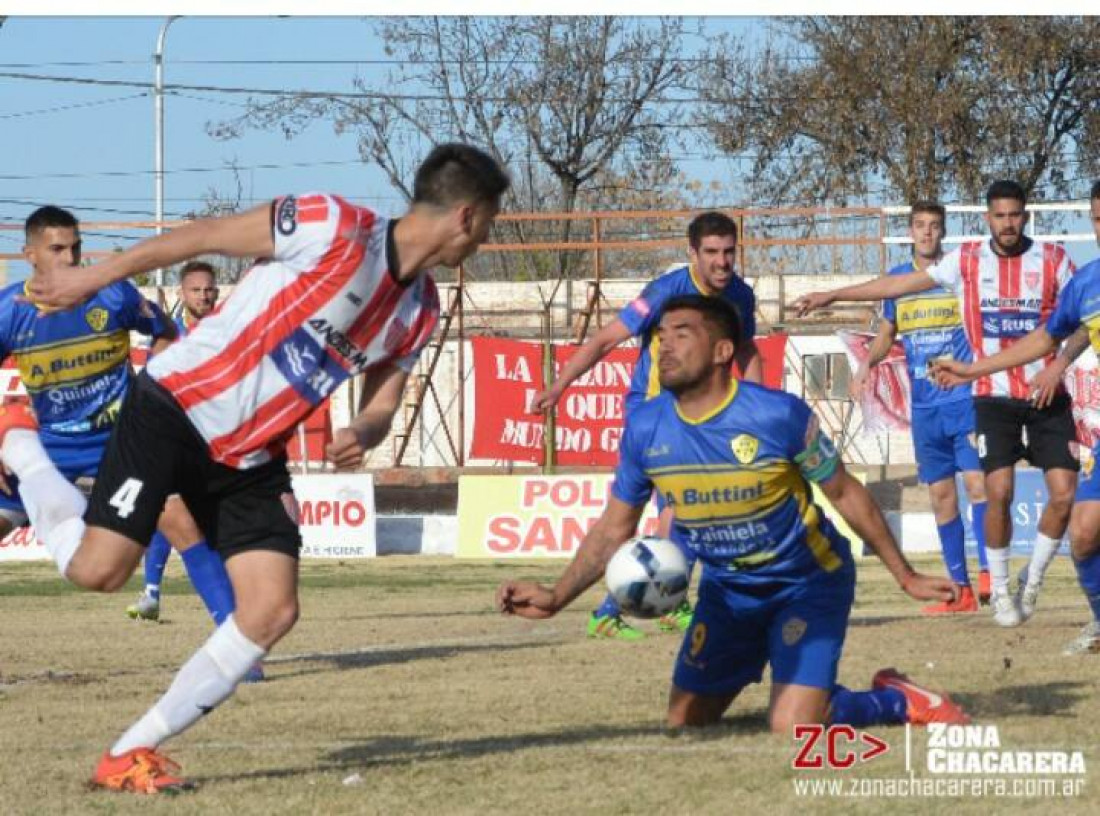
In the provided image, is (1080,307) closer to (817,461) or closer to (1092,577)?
(1092,577)

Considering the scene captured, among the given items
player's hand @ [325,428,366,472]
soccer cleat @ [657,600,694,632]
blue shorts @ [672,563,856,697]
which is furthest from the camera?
soccer cleat @ [657,600,694,632]

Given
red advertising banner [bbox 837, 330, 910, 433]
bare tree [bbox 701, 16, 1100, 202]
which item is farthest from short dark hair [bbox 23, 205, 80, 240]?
bare tree [bbox 701, 16, 1100, 202]

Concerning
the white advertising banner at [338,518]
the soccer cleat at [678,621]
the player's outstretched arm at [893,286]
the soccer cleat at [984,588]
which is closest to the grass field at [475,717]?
the soccer cleat at [678,621]

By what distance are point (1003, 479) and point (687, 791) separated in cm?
697

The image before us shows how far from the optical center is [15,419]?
26.4ft

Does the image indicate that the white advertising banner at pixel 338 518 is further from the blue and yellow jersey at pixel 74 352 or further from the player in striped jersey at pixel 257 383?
the player in striped jersey at pixel 257 383

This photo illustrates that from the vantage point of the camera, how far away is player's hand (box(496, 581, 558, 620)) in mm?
7352

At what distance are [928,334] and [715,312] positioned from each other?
7565 millimetres

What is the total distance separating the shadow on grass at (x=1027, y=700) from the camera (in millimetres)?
8133

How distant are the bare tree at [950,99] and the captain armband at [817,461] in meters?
33.9

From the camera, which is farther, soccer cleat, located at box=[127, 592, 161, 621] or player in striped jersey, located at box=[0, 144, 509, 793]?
soccer cleat, located at box=[127, 592, 161, 621]

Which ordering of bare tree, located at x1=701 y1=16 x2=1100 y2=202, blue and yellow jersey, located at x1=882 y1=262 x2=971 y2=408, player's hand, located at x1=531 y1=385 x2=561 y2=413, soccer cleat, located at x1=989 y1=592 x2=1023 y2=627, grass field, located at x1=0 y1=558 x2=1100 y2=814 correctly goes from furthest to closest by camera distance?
bare tree, located at x1=701 y1=16 x2=1100 y2=202, blue and yellow jersey, located at x1=882 y1=262 x2=971 y2=408, soccer cleat, located at x1=989 y1=592 x2=1023 y2=627, player's hand, located at x1=531 y1=385 x2=561 y2=413, grass field, located at x1=0 y1=558 x2=1100 y2=814

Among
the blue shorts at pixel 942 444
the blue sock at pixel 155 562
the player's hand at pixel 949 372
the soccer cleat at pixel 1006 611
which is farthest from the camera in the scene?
the blue shorts at pixel 942 444

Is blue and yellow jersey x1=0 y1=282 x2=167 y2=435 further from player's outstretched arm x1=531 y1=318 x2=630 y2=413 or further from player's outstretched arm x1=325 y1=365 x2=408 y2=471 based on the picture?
player's outstretched arm x1=325 y1=365 x2=408 y2=471
